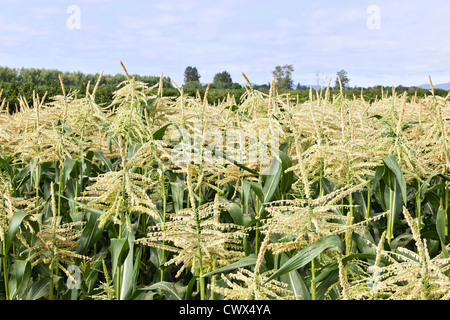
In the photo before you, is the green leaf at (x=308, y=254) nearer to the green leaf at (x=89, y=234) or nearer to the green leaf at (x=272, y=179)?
the green leaf at (x=272, y=179)

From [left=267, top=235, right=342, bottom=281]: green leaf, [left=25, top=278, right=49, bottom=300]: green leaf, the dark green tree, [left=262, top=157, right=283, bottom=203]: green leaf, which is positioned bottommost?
[left=25, top=278, right=49, bottom=300]: green leaf

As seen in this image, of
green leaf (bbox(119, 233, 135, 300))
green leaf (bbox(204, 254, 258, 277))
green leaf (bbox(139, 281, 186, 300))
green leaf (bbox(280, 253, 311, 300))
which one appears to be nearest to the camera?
green leaf (bbox(204, 254, 258, 277))

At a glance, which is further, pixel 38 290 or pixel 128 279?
pixel 38 290

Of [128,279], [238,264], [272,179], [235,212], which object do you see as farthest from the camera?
[272,179]

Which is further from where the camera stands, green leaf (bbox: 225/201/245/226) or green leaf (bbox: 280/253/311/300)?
green leaf (bbox: 225/201/245/226)

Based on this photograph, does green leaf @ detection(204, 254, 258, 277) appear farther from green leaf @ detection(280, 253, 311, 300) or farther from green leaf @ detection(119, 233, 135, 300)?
green leaf @ detection(119, 233, 135, 300)

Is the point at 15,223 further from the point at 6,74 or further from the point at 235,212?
the point at 6,74

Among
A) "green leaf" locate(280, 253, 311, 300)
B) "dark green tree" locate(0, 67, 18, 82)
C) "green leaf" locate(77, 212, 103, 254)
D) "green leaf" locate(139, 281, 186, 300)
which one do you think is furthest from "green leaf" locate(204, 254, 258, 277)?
"dark green tree" locate(0, 67, 18, 82)

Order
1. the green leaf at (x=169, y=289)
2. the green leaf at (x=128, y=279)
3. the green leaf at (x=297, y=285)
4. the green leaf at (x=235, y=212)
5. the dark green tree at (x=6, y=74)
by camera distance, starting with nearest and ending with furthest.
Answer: the green leaf at (x=297, y=285)
the green leaf at (x=169, y=289)
the green leaf at (x=128, y=279)
the green leaf at (x=235, y=212)
the dark green tree at (x=6, y=74)

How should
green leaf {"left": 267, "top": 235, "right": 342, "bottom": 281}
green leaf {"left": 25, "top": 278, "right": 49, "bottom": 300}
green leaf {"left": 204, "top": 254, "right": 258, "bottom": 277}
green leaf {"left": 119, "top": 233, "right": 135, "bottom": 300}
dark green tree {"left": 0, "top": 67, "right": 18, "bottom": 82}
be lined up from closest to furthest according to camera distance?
green leaf {"left": 267, "top": 235, "right": 342, "bottom": 281} → green leaf {"left": 204, "top": 254, "right": 258, "bottom": 277} → green leaf {"left": 119, "top": 233, "right": 135, "bottom": 300} → green leaf {"left": 25, "top": 278, "right": 49, "bottom": 300} → dark green tree {"left": 0, "top": 67, "right": 18, "bottom": 82}

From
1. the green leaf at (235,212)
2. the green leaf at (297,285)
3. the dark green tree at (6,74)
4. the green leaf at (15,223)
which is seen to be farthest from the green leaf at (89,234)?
the dark green tree at (6,74)

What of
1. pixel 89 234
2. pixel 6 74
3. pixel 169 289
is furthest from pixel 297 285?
pixel 6 74

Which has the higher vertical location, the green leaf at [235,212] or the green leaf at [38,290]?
the green leaf at [235,212]

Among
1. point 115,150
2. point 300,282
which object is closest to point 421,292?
point 300,282
